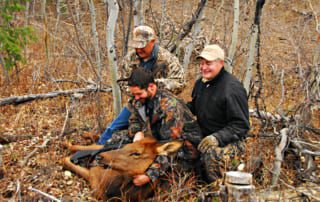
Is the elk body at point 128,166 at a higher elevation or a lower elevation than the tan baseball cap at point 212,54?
lower

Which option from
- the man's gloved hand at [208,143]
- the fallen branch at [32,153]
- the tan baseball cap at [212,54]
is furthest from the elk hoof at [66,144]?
the tan baseball cap at [212,54]

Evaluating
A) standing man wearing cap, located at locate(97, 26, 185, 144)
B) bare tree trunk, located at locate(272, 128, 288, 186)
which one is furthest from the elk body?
bare tree trunk, located at locate(272, 128, 288, 186)

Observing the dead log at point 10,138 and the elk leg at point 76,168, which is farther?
the dead log at point 10,138

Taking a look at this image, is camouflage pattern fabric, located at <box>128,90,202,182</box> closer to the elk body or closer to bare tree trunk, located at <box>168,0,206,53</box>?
the elk body

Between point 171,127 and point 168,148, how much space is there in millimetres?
278

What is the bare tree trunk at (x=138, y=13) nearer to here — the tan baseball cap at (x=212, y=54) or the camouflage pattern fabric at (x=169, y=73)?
the camouflage pattern fabric at (x=169, y=73)

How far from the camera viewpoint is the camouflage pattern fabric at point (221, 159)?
392cm

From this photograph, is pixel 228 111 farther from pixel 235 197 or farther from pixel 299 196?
pixel 235 197

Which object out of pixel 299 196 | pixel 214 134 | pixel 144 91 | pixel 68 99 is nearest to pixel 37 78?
pixel 68 99

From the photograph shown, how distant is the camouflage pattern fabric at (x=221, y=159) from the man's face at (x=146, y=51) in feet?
5.36

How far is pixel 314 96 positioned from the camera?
564 centimetres

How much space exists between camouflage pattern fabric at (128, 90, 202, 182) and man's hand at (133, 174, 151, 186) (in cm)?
4

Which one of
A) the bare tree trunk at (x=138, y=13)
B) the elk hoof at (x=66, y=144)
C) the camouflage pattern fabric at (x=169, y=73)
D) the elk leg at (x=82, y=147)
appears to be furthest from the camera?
the bare tree trunk at (x=138, y=13)

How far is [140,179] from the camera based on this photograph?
→ 3.73m
